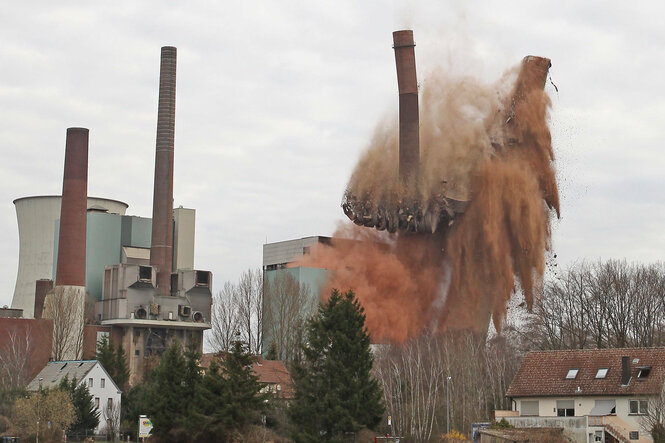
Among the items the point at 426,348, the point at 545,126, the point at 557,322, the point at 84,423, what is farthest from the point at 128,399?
the point at 545,126

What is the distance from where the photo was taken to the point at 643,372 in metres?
40.2

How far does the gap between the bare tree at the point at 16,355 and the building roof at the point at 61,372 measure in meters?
1.25

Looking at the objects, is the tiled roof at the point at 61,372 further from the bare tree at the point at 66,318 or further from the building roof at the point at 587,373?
the building roof at the point at 587,373

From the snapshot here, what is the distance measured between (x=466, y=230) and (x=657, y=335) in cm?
1638

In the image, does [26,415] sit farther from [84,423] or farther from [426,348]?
[426,348]

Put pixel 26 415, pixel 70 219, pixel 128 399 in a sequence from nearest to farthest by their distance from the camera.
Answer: pixel 26 415, pixel 128 399, pixel 70 219

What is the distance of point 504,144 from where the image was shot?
71938 mm

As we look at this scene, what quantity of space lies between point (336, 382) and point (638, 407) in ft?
45.3


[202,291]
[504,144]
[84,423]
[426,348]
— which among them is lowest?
[84,423]

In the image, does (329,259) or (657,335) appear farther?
(329,259)

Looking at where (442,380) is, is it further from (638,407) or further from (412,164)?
(638,407)

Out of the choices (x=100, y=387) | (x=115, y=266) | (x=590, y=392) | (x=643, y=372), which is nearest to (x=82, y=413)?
(x=100, y=387)

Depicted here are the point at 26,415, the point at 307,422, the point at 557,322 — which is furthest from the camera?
the point at 557,322

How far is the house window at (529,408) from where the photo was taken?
4181 cm
